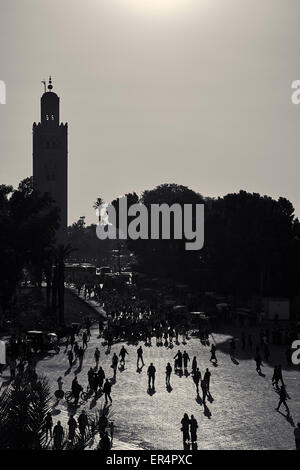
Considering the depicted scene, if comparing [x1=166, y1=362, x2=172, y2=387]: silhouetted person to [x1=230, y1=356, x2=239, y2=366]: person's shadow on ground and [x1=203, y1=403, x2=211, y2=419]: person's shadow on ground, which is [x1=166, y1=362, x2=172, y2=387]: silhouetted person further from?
[x1=230, y1=356, x2=239, y2=366]: person's shadow on ground

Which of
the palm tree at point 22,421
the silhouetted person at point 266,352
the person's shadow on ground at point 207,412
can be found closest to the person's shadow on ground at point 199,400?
the person's shadow on ground at point 207,412

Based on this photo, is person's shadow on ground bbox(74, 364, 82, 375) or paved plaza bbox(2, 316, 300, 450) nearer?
paved plaza bbox(2, 316, 300, 450)

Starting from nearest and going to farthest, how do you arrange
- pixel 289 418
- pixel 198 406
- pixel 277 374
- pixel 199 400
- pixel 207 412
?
pixel 289 418 → pixel 207 412 → pixel 198 406 → pixel 199 400 → pixel 277 374

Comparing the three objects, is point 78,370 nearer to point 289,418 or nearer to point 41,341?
point 41,341

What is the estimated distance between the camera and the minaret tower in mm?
143875

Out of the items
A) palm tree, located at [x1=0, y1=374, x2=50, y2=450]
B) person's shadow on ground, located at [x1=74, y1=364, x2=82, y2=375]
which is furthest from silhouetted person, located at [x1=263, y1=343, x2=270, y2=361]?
palm tree, located at [x1=0, y1=374, x2=50, y2=450]

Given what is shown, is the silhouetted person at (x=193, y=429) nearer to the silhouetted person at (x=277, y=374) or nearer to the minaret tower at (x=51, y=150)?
the silhouetted person at (x=277, y=374)

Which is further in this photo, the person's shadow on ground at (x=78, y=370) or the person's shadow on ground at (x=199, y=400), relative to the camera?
the person's shadow on ground at (x=78, y=370)

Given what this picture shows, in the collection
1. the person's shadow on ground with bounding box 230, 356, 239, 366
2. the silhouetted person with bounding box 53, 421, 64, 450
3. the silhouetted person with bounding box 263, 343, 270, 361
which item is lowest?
the person's shadow on ground with bounding box 230, 356, 239, 366

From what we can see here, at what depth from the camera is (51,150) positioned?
14750 centimetres

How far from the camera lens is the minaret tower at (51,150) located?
472 feet

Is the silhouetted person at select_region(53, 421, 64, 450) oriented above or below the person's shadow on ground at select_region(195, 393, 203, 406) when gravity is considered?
above

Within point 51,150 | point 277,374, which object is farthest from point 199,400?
point 51,150

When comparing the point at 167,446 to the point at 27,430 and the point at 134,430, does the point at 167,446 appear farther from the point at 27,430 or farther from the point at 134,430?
the point at 27,430
